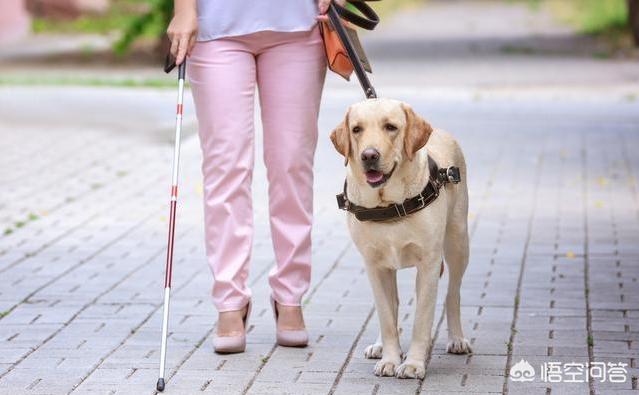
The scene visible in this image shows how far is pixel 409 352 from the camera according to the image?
5625mm

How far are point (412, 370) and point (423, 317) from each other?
8.9 inches

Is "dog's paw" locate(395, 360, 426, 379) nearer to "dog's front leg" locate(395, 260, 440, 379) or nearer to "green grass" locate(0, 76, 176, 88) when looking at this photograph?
"dog's front leg" locate(395, 260, 440, 379)

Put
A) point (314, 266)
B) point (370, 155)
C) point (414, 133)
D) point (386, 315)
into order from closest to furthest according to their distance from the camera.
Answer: point (370, 155) < point (414, 133) < point (386, 315) < point (314, 266)

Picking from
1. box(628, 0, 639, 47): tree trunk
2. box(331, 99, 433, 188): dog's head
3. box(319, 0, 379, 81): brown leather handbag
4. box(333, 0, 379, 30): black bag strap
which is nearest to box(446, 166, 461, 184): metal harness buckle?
box(331, 99, 433, 188): dog's head

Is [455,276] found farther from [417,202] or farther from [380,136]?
[380,136]

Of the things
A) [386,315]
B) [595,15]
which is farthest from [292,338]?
[595,15]

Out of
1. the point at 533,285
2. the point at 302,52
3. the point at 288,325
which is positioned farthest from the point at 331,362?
the point at 533,285

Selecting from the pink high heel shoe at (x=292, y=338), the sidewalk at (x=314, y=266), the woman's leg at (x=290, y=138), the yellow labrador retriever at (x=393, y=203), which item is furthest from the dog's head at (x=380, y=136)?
the pink high heel shoe at (x=292, y=338)

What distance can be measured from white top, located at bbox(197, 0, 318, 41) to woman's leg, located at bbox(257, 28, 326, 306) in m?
0.05

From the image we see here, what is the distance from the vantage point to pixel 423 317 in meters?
5.61

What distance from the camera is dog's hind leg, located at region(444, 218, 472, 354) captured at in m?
5.91

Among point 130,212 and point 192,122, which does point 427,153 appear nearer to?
point 130,212

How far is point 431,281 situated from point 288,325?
830 mm

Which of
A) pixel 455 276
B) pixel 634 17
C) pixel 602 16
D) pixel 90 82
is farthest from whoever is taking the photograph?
pixel 602 16
